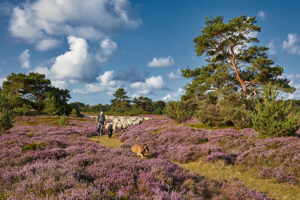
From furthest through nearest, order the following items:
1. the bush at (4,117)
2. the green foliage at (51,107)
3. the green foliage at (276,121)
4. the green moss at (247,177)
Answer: the green foliage at (51,107) → the bush at (4,117) → the green foliage at (276,121) → the green moss at (247,177)

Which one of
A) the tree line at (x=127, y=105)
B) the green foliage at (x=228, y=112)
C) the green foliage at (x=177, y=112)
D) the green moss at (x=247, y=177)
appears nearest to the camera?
the green moss at (x=247, y=177)

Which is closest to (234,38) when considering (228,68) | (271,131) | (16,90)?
(228,68)

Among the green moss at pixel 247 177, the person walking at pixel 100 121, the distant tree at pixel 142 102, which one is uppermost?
the distant tree at pixel 142 102

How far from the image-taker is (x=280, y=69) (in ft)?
73.8

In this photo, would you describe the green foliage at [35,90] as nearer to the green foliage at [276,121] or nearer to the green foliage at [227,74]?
the green foliage at [227,74]

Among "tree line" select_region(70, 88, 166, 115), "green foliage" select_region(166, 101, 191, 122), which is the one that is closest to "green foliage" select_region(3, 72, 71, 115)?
"tree line" select_region(70, 88, 166, 115)

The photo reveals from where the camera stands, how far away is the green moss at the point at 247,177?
5227mm

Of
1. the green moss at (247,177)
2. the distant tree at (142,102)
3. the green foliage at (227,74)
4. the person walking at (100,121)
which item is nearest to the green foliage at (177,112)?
the green foliage at (227,74)

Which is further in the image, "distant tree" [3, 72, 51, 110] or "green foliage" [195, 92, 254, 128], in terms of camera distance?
"distant tree" [3, 72, 51, 110]

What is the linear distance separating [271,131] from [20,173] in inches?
495

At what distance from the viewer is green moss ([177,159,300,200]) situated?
523 centimetres

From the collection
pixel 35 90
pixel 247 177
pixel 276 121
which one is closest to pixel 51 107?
pixel 35 90

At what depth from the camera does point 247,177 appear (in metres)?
6.55

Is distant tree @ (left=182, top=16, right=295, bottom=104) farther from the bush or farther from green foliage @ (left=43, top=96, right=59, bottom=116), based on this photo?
green foliage @ (left=43, top=96, right=59, bottom=116)
